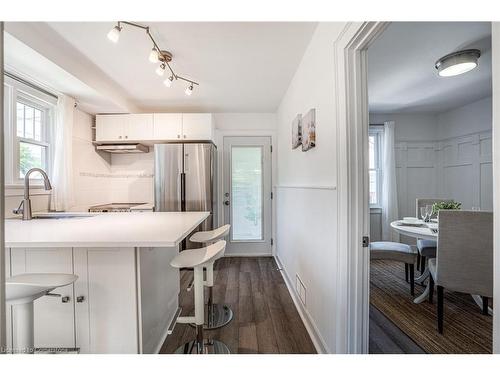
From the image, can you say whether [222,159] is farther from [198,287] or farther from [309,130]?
[198,287]

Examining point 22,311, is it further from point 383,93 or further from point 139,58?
point 383,93

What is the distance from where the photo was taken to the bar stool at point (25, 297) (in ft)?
3.05

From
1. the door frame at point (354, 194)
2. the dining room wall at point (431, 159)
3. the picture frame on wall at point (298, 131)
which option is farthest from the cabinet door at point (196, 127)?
the dining room wall at point (431, 159)

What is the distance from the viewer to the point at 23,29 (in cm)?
163

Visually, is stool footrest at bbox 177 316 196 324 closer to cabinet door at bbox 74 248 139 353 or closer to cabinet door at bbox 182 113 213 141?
cabinet door at bbox 74 248 139 353

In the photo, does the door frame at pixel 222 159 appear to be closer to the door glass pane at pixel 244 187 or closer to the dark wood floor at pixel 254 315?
the door glass pane at pixel 244 187

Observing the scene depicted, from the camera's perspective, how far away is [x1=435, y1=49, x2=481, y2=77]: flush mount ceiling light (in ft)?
7.11

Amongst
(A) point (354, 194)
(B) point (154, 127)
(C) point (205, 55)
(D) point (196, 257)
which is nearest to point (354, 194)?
(A) point (354, 194)

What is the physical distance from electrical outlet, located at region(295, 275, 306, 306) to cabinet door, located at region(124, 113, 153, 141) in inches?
107

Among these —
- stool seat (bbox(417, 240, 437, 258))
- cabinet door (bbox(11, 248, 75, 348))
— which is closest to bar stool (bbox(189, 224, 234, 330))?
cabinet door (bbox(11, 248, 75, 348))

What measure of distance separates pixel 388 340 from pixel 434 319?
607 mm
